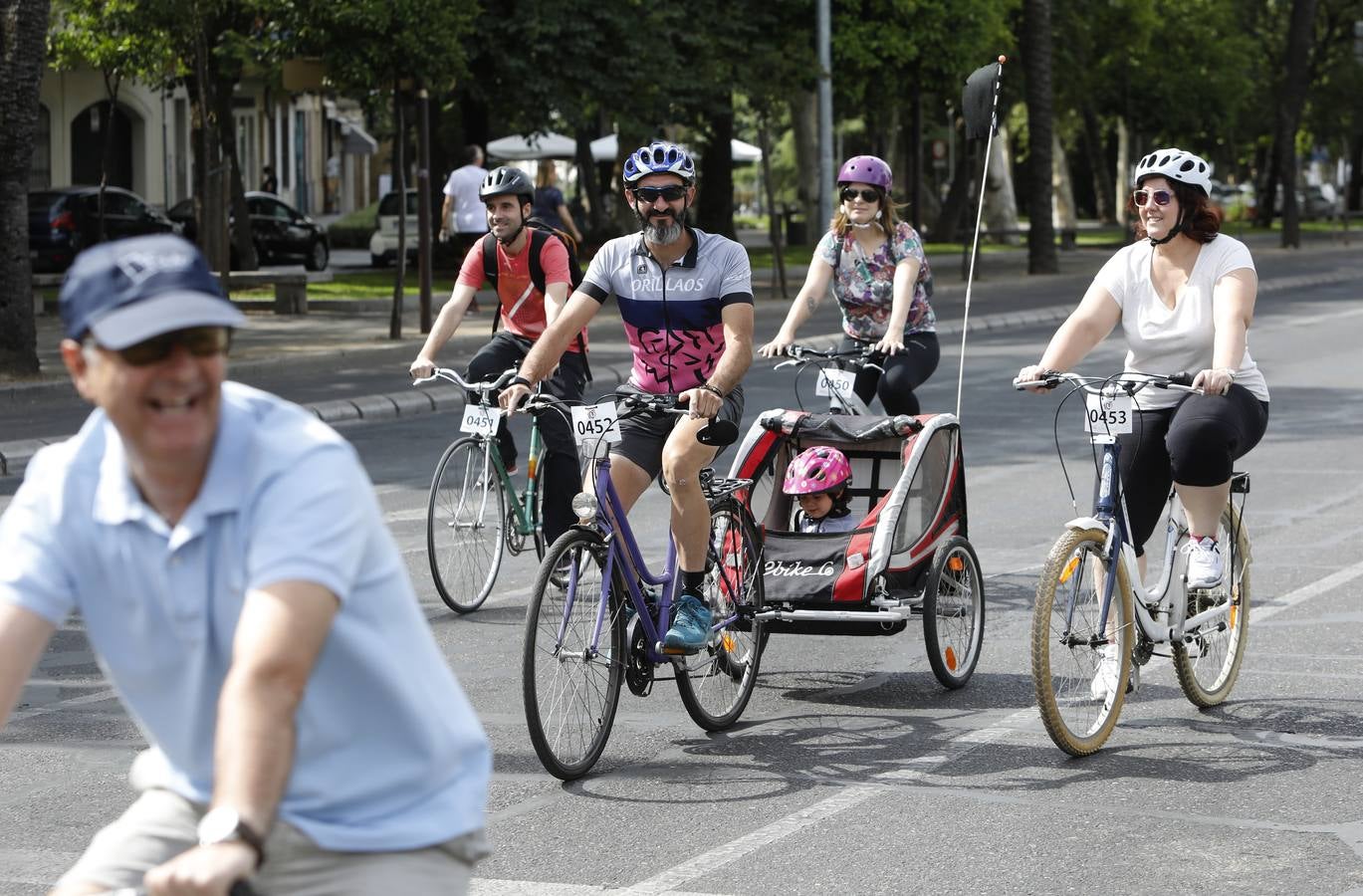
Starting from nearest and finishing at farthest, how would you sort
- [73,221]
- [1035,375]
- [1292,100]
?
[1035,375] → [73,221] → [1292,100]

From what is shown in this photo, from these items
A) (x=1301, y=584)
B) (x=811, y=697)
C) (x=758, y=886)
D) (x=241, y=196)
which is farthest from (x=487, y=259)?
(x=241, y=196)

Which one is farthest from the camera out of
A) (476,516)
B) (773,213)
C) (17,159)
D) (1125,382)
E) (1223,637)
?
(773,213)

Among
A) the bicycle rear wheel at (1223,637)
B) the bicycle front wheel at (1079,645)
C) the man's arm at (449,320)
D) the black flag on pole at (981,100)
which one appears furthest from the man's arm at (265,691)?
the black flag on pole at (981,100)

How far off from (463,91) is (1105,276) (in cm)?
2595

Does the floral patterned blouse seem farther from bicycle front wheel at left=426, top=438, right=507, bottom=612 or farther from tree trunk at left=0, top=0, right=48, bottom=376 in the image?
tree trunk at left=0, top=0, right=48, bottom=376

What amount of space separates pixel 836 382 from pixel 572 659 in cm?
335

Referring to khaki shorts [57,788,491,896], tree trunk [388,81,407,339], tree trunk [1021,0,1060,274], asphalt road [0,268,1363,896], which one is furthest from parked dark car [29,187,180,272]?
khaki shorts [57,788,491,896]

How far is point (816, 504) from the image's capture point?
7.79m

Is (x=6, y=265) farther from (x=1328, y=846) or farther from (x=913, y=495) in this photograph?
(x=1328, y=846)

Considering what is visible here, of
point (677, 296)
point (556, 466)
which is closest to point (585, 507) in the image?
point (677, 296)

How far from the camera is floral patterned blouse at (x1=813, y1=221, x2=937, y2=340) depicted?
986cm

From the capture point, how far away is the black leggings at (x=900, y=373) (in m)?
9.78

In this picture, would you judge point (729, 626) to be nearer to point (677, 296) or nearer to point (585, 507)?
point (585, 507)

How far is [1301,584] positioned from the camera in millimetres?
9359
